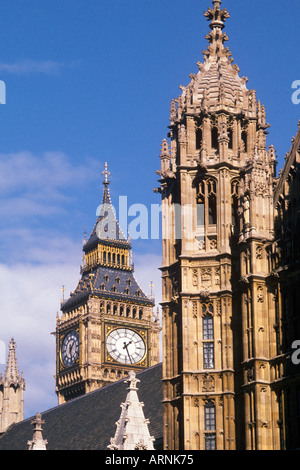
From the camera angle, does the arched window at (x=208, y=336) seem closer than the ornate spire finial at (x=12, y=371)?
Yes

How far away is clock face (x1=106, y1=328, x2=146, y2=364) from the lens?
12300 centimetres

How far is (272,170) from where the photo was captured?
65812 millimetres

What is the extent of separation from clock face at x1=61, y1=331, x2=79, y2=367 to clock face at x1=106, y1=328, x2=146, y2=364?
132 inches

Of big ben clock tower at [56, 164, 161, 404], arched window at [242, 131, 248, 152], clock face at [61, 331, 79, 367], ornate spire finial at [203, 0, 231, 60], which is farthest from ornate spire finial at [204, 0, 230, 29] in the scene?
clock face at [61, 331, 79, 367]

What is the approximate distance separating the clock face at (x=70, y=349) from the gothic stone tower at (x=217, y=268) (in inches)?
2326

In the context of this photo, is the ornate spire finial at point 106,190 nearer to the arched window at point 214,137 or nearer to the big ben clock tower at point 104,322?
the big ben clock tower at point 104,322

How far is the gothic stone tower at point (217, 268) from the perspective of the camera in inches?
2382

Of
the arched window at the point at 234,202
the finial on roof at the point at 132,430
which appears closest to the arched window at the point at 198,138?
the arched window at the point at 234,202

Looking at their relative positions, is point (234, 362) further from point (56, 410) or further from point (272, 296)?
point (56, 410)

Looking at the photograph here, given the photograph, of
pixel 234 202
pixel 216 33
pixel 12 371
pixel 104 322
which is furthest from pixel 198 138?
pixel 104 322

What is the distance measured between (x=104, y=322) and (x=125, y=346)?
3.06 m

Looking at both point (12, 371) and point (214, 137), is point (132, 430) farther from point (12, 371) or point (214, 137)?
point (12, 371)

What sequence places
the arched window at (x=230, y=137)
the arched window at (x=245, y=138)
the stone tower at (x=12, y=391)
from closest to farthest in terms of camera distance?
the arched window at (x=230, y=137) → the arched window at (x=245, y=138) → the stone tower at (x=12, y=391)

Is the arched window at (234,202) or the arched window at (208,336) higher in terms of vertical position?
the arched window at (234,202)
